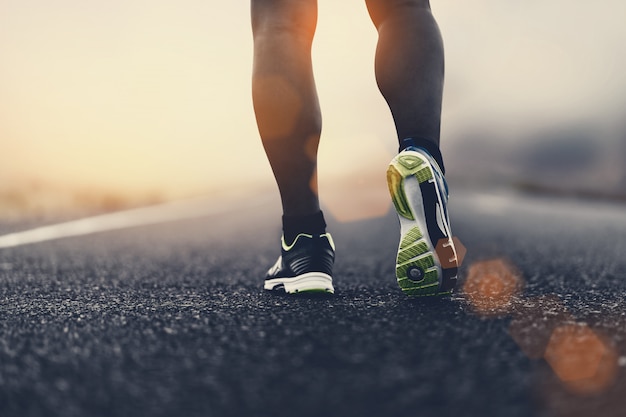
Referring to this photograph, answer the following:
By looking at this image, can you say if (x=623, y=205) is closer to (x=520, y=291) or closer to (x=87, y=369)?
(x=520, y=291)

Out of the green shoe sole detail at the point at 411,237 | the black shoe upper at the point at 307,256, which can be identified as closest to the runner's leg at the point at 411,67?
the green shoe sole detail at the point at 411,237

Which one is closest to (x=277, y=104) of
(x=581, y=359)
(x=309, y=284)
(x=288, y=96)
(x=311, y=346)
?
(x=288, y=96)

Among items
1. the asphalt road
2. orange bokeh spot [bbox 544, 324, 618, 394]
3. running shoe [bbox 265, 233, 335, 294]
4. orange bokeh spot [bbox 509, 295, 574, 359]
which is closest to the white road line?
the asphalt road

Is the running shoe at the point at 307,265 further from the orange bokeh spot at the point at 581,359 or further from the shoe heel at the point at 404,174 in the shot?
the orange bokeh spot at the point at 581,359

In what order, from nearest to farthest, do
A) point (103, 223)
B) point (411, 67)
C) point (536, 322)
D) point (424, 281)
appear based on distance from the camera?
point (536, 322) < point (424, 281) < point (411, 67) < point (103, 223)

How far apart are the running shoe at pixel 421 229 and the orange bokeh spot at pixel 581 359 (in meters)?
0.34

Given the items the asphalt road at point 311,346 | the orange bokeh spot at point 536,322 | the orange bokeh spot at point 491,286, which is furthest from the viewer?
the orange bokeh spot at point 491,286

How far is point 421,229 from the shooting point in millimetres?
1426

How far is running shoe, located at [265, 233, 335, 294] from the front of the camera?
62.8 inches

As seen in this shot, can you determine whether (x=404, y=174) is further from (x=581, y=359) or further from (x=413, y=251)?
(x=581, y=359)

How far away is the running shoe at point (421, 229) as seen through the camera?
1418 millimetres

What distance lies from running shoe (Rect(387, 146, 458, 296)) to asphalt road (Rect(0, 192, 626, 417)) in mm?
60

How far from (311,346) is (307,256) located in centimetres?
58

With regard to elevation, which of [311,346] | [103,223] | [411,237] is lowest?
[103,223]
